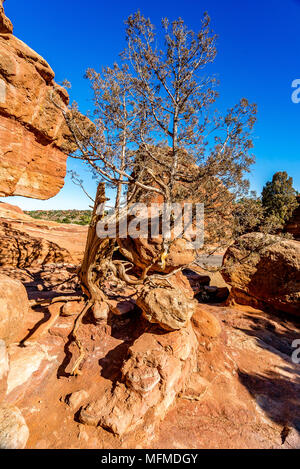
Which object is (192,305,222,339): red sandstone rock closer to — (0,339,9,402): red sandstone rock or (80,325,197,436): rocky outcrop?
(80,325,197,436): rocky outcrop

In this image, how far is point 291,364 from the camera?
4855 millimetres

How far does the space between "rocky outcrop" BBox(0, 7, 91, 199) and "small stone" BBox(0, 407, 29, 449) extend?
5.91m

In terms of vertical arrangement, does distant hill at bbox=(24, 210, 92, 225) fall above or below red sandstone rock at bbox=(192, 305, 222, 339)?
above

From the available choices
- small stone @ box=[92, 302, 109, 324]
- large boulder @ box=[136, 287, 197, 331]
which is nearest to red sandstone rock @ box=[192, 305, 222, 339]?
large boulder @ box=[136, 287, 197, 331]

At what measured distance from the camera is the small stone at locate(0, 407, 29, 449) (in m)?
2.29

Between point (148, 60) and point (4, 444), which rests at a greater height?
point (148, 60)

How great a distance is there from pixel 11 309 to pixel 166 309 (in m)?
2.79

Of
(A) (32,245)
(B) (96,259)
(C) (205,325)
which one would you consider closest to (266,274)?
(C) (205,325)

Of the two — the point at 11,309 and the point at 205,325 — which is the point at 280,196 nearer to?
the point at 205,325

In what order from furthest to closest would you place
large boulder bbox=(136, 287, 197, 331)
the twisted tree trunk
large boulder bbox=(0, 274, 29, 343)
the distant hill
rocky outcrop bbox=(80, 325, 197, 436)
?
the distant hill < the twisted tree trunk < large boulder bbox=(136, 287, 197, 331) < large boulder bbox=(0, 274, 29, 343) < rocky outcrop bbox=(80, 325, 197, 436)

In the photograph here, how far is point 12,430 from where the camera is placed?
2.37 m

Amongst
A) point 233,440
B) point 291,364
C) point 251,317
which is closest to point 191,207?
point 251,317
